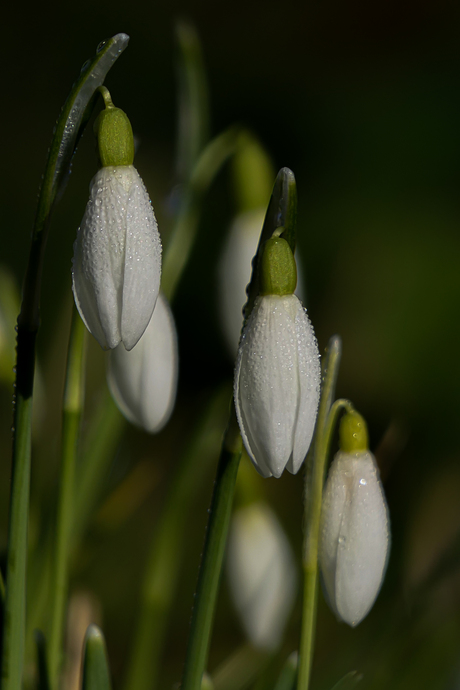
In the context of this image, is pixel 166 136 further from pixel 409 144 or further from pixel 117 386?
pixel 117 386

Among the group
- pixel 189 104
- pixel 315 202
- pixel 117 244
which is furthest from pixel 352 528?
pixel 315 202

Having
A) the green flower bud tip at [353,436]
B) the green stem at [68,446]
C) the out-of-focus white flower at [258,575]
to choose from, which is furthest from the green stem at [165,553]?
the green flower bud tip at [353,436]

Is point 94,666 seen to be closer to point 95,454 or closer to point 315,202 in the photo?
point 95,454

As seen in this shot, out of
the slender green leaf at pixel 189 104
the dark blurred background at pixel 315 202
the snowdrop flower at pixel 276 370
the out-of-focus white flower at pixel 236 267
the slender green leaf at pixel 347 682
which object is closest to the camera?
the snowdrop flower at pixel 276 370

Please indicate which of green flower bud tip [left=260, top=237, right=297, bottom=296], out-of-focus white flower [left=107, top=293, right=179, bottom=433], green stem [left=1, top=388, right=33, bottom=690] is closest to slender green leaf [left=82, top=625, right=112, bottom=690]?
green stem [left=1, top=388, right=33, bottom=690]

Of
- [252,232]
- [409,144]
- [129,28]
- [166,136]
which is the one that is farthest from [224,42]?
[252,232]

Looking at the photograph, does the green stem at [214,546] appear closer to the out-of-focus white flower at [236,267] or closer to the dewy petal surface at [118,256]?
the dewy petal surface at [118,256]
